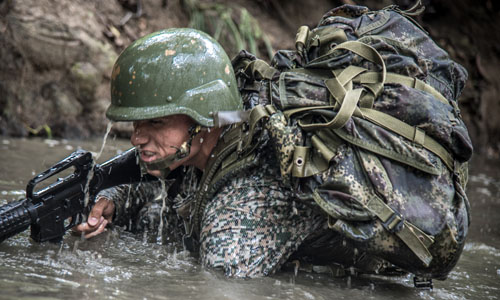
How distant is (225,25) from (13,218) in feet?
23.1

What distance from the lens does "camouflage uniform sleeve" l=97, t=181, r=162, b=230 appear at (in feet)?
12.6

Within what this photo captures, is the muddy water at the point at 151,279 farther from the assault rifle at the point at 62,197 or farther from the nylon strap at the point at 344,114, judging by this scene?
the nylon strap at the point at 344,114

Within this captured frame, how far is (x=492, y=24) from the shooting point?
499 inches

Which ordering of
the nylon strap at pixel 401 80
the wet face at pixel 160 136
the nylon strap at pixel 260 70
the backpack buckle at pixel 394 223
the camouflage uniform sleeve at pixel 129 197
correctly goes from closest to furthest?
the backpack buckle at pixel 394 223, the nylon strap at pixel 401 80, the wet face at pixel 160 136, the nylon strap at pixel 260 70, the camouflage uniform sleeve at pixel 129 197

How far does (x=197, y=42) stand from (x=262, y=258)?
1.27m

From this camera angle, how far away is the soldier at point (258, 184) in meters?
2.81

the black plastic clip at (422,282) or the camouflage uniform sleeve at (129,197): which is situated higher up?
the camouflage uniform sleeve at (129,197)

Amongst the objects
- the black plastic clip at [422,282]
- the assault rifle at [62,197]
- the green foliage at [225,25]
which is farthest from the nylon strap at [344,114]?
the green foliage at [225,25]

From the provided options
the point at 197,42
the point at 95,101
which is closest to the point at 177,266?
the point at 197,42

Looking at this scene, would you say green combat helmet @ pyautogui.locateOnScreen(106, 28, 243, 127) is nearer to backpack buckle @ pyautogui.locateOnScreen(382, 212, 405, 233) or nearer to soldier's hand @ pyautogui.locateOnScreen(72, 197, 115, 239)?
soldier's hand @ pyautogui.locateOnScreen(72, 197, 115, 239)

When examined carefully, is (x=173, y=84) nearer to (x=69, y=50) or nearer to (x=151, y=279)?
(x=151, y=279)

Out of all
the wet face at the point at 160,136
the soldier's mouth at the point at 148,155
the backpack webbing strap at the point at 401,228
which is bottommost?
the backpack webbing strap at the point at 401,228

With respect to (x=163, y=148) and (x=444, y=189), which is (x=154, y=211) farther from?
(x=444, y=189)

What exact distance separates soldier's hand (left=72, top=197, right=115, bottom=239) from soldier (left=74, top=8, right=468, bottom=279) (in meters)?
0.02
